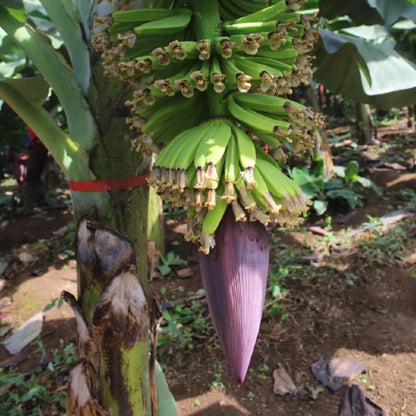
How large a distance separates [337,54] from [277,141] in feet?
4.46

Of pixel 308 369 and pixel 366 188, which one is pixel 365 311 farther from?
pixel 366 188

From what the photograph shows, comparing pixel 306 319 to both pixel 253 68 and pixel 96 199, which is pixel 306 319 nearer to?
pixel 96 199

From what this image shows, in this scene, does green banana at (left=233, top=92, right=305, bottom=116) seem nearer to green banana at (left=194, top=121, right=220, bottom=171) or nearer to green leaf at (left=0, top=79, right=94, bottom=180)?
green banana at (left=194, top=121, right=220, bottom=171)

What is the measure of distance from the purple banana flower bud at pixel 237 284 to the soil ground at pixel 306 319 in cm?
106

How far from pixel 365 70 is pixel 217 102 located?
108 cm

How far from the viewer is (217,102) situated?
20.2 inches

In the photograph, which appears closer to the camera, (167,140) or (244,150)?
(244,150)

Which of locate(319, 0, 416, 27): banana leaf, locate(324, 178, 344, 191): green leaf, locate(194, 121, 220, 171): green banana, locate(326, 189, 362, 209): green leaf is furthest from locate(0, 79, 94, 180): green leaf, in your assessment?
locate(324, 178, 344, 191): green leaf

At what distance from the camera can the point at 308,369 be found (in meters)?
→ 1.51

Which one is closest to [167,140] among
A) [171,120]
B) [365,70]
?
[171,120]

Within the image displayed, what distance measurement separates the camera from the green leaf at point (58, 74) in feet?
2.04

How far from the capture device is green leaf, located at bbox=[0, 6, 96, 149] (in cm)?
62

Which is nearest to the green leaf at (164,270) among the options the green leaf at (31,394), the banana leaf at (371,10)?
the green leaf at (31,394)

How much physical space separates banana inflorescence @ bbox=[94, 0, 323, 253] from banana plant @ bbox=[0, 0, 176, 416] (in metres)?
0.12
